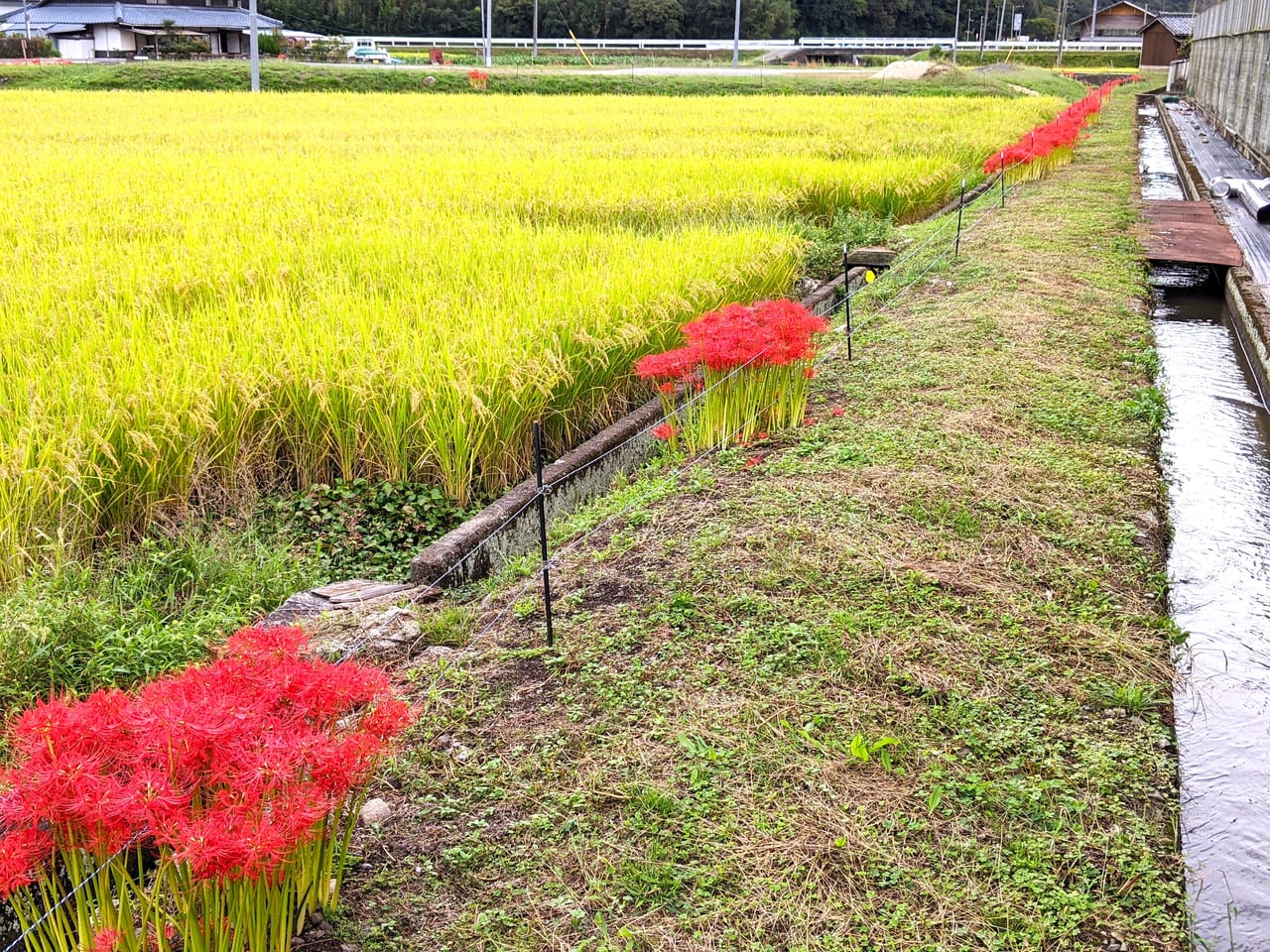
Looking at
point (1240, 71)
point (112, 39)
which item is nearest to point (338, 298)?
point (1240, 71)

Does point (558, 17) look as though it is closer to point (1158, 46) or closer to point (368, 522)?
point (1158, 46)

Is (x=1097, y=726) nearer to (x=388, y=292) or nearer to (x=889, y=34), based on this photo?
(x=388, y=292)

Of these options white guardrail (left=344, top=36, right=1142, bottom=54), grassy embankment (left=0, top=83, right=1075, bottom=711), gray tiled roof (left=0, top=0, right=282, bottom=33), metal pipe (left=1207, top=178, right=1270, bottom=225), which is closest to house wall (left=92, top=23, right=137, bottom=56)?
gray tiled roof (left=0, top=0, right=282, bottom=33)

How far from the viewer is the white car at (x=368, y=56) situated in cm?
4725

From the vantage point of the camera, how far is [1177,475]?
493 centimetres

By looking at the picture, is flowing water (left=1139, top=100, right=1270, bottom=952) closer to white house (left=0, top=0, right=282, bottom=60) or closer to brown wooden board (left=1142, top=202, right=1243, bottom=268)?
brown wooden board (left=1142, top=202, right=1243, bottom=268)

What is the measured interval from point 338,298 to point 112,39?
162 ft

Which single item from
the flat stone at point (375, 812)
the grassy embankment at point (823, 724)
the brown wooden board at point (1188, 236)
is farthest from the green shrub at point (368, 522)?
the brown wooden board at point (1188, 236)

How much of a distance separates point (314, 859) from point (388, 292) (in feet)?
14.5

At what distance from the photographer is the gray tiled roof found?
45.8m

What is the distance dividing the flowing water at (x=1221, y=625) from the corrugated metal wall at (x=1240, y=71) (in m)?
10.3

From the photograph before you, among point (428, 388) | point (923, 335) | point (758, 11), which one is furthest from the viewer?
point (758, 11)

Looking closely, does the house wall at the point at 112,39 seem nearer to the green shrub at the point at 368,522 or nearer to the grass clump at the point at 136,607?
the green shrub at the point at 368,522

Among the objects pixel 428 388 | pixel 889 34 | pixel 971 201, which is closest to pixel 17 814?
pixel 428 388
